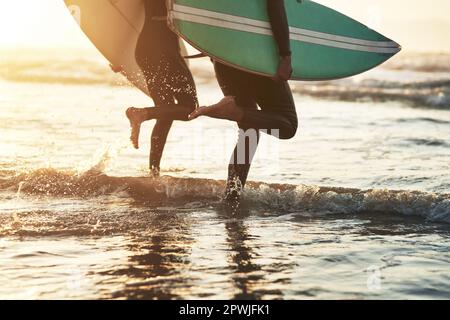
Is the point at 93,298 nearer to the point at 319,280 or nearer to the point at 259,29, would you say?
the point at 319,280

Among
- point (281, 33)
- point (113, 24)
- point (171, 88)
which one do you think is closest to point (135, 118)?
point (171, 88)

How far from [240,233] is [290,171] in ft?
8.32

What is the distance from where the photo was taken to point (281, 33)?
17.1 feet

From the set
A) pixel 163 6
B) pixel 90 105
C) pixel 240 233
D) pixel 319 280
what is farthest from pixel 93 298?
pixel 90 105

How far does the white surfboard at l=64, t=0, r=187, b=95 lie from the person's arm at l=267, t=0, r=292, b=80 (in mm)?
1481

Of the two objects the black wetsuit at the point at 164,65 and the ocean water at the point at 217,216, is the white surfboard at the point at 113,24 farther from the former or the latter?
the ocean water at the point at 217,216

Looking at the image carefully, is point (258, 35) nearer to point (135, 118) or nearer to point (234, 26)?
point (234, 26)

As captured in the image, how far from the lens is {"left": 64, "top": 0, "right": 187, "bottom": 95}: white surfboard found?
638cm

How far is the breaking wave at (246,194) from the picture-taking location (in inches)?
213

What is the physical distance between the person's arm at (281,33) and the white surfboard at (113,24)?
148cm

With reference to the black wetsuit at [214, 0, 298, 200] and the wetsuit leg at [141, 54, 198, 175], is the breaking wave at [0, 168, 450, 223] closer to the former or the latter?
the black wetsuit at [214, 0, 298, 200]

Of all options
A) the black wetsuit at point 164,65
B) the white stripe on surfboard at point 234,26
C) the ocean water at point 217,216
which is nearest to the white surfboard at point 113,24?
the black wetsuit at point 164,65

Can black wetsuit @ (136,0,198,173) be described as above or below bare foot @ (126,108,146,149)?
above

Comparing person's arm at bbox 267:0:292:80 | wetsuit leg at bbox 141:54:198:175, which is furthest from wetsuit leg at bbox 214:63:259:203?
wetsuit leg at bbox 141:54:198:175
